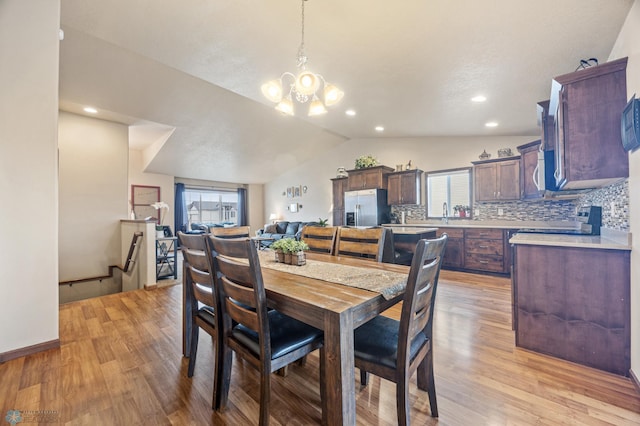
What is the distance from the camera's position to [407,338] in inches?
45.3

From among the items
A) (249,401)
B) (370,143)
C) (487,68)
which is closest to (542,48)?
(487,68)

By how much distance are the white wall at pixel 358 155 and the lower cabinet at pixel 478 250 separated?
151 cm

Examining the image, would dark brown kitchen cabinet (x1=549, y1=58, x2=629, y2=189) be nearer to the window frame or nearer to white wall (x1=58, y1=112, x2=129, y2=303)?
the window frame

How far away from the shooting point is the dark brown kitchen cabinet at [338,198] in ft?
23.1

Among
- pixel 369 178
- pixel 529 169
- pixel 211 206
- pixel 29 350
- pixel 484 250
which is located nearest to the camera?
pixel 29 350

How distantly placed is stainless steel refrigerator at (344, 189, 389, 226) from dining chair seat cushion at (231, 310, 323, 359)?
15.5 feet

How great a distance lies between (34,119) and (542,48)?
4209 mm

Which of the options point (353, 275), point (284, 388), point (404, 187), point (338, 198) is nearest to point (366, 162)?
point (404, 187)

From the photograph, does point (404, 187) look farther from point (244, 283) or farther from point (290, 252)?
point (244, 283)

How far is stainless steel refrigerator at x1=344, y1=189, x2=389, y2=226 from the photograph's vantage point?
19.6 feet

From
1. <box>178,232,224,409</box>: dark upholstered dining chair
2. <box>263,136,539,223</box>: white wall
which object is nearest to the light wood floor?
<box>178,232,224,409</box>: dark upholstered dining chair

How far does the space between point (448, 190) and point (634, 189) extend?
4.03m

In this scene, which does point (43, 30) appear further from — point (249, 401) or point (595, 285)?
point (595, 285)

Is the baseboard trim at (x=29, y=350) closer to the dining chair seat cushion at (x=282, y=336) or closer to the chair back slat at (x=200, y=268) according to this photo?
the chair back slat at (x=200, y=268)
